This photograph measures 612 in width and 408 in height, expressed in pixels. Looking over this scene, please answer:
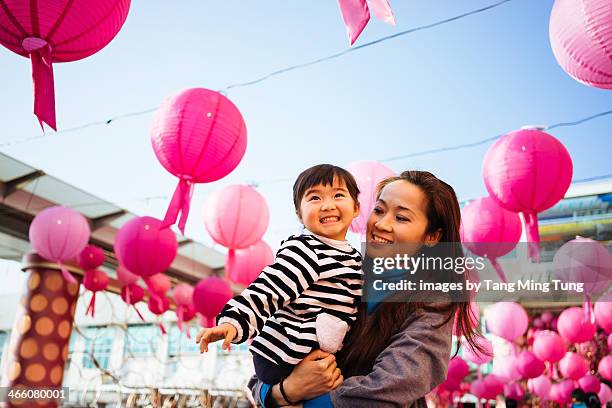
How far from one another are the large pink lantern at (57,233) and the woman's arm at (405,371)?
4077mm

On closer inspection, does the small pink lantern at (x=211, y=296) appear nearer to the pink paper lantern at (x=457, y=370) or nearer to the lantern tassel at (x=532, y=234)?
the lantern tassel at (x=532, y=234)

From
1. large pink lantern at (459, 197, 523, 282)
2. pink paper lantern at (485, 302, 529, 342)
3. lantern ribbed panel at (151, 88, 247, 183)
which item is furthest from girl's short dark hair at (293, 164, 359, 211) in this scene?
pink paper lantern at (485, 302, 529, 342)

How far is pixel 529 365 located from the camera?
6020 mm

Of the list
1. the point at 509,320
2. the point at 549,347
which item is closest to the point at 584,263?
the point at 509,320

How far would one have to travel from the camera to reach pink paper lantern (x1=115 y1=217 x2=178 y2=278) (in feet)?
13.3

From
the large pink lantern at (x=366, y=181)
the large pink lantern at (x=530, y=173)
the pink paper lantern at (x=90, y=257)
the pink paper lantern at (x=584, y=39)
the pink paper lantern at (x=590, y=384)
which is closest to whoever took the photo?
the pink paper lantern at (x=584, y=39)

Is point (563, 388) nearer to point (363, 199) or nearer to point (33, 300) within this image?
point (363, 199)

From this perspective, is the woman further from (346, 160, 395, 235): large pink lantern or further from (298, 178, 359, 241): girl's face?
(346, 160, 395, 235): large pink lantern

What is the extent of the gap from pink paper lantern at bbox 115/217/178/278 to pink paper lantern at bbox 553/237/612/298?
291 centimetres

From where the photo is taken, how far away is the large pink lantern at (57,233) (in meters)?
4.58

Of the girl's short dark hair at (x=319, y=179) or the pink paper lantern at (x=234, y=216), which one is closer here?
the girl's short dark hair at (x=319, y=179)

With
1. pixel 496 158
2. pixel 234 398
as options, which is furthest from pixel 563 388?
pixel 496 158

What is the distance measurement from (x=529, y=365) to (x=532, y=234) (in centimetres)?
374

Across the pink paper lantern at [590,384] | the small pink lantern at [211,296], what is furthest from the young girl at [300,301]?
the pink paper lantern at [590,384]
